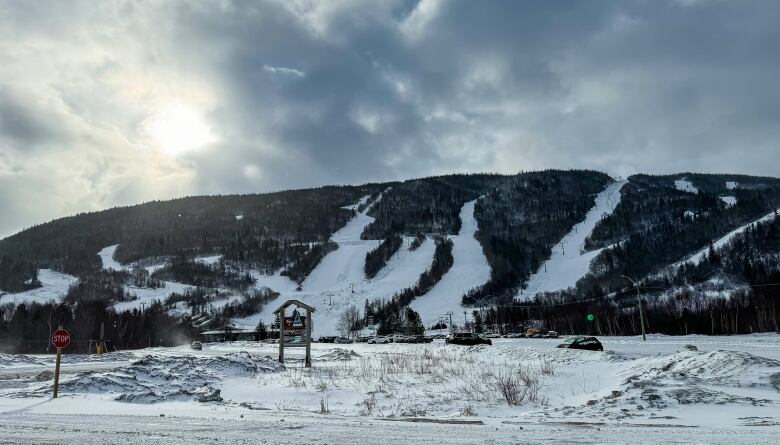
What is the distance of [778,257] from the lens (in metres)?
162

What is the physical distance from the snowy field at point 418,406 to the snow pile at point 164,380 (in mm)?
70

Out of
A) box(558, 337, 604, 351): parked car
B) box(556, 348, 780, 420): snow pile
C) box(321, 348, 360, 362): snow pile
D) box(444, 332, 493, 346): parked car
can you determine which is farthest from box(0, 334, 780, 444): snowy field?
box(444, 332, 493, 346): parked car

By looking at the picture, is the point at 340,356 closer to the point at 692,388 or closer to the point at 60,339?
the point at 60,339

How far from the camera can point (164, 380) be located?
65.4 feet

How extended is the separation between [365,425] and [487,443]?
2.95 meters

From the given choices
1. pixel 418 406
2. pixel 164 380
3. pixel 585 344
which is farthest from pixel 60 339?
pixel 585 344

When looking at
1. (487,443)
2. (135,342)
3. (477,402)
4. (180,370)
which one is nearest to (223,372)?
(180,370)

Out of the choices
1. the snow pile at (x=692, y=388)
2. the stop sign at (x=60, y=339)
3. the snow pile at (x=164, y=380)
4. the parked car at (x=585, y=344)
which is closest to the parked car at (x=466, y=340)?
the parked car at (x=585, y=344)

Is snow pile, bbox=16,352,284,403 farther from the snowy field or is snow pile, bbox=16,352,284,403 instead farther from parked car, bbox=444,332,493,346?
parked car, bbox=444,332,493,346

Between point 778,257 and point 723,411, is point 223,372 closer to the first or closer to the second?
point 723,411

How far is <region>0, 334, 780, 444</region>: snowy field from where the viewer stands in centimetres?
905

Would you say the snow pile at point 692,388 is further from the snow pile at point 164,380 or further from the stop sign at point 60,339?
the stop sign at point 60,339

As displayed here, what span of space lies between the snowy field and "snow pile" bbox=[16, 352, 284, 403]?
7 cm

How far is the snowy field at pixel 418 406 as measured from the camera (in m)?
9.05
